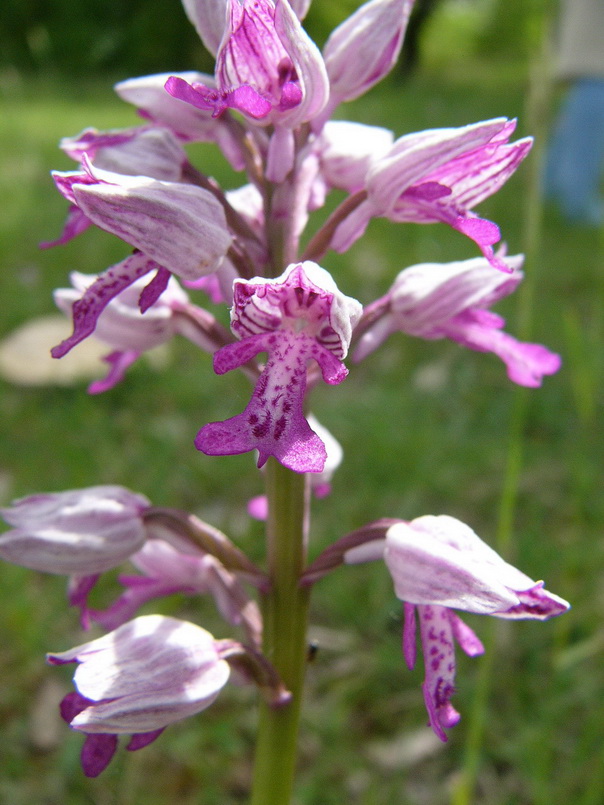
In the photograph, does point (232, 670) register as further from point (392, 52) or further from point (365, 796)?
point (392, 52)

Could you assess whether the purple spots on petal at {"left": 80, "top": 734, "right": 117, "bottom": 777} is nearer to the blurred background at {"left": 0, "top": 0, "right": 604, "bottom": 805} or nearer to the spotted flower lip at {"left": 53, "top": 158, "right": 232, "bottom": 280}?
the blurred background at {"left": 0, "top": 0, "right": 604, "bottom": 805}

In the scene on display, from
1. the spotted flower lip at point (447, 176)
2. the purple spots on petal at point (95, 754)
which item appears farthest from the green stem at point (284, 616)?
the spotted flower lip at point (447, 176)

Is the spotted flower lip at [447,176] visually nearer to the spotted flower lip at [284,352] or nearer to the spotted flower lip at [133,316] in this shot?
the spotted flower lip at [284,352]

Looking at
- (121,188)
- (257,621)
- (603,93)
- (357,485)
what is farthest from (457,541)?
(603,93)

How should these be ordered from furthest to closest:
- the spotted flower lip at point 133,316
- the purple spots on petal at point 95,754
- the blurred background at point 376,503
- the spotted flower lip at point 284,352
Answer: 1. the blurred background at point 376,503
2. the spotted flower lip at point 133,316
3. the purple spots on petal at point 95,754
4. the spotted flower lip at point 284,352

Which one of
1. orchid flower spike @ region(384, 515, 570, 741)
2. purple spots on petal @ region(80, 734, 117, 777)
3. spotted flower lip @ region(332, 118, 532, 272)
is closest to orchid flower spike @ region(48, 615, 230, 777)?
purple spots on petal @ region(80, 734, 117, 777)

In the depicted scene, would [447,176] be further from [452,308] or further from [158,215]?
[158,215]
